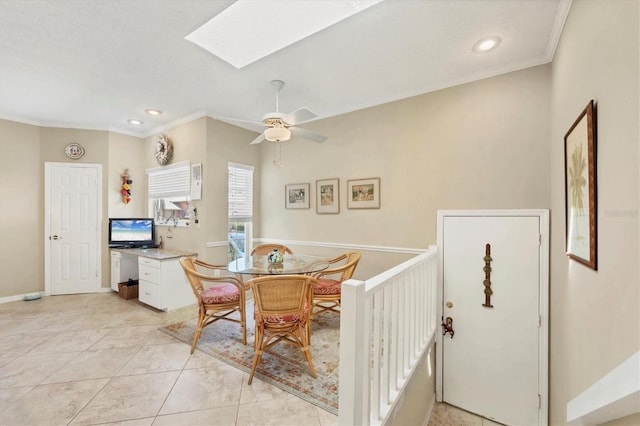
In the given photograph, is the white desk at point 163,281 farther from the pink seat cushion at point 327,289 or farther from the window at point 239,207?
the pink seat cushion at point 327,289

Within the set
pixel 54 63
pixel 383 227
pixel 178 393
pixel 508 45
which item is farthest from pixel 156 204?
pixel 508 45

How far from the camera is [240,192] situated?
14.7 ft

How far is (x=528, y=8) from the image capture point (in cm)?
189

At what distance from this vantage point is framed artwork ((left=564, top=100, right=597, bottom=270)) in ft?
4.19

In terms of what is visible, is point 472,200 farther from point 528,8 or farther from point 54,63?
point 54,63

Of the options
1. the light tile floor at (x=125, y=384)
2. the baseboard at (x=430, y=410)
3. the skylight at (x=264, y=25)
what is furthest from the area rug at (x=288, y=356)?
the skylight at (x=264, y=25)

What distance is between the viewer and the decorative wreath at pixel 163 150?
173 inches

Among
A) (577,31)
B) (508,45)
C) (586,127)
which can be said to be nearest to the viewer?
(586,127)

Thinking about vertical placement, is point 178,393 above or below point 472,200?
below

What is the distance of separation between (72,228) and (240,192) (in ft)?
9.79

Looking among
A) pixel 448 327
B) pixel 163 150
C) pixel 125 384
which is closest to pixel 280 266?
pixel 125 384

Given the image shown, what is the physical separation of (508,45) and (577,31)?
0.76 metres

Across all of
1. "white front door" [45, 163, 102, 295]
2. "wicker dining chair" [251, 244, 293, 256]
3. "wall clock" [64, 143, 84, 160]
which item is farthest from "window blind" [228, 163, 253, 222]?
"wall clock" [64, 143, 84, 160]

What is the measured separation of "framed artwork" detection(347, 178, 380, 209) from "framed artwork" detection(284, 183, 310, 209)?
75 centimetres
